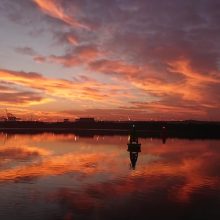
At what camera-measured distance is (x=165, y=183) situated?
42.1m

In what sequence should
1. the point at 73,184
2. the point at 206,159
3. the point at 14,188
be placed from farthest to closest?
1. the point at 206,159
2. the point at 73,184
3. the point at 14,188

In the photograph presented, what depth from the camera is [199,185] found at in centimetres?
4162

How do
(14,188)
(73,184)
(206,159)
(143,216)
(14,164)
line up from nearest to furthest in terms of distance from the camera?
(143,216), (14,188), (73,184), (14,164), (206,159)

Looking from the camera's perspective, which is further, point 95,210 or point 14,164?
point 14,164

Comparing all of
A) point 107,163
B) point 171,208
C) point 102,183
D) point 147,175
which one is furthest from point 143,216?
point 107,163

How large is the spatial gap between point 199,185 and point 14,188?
1841 cm

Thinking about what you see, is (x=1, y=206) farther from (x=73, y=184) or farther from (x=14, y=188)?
(x=73, y=184)

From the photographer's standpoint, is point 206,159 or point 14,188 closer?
point 14,188

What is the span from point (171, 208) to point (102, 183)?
475 inches

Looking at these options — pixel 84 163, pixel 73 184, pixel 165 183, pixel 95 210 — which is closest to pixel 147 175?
pixel 165 183

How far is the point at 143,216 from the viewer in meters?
27.7

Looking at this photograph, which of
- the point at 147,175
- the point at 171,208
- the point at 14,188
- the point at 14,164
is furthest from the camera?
the point at 14,164

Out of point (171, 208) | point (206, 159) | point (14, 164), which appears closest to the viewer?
point (171, 208)

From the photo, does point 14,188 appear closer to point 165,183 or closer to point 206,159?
point 165,183
